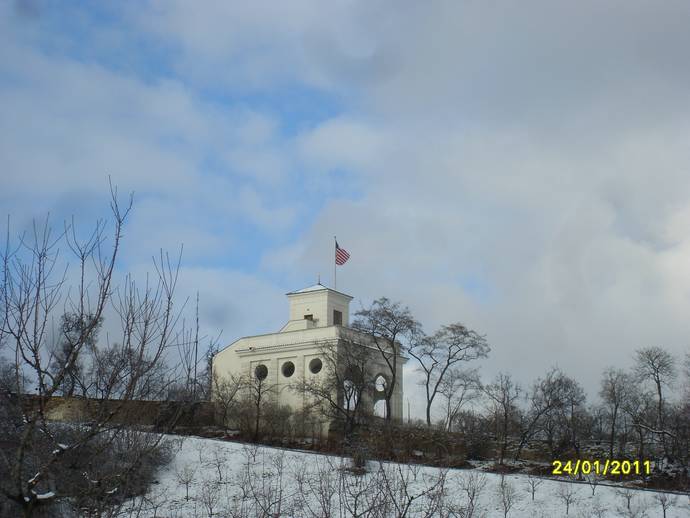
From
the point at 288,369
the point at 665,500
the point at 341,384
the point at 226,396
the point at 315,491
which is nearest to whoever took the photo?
the point at 665,500

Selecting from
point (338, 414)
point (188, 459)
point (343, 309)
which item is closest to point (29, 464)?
point (188, 459)

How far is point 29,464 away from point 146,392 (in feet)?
44.6

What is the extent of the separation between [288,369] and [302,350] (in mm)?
2138

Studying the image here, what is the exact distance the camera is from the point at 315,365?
2178 inches

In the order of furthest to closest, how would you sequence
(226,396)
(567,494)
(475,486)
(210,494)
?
(226,396)
(567,494)
(475,486)
(210,494)

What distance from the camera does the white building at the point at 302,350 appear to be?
179 feet

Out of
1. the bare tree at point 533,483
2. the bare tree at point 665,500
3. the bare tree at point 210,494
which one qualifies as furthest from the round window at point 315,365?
the bare tree at point 665,500

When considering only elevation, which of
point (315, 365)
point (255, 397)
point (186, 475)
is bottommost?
point (186, 475)

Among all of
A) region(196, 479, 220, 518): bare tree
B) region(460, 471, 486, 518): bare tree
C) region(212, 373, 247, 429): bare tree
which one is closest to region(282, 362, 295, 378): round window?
region(212, 373, 247, 429): bare tree

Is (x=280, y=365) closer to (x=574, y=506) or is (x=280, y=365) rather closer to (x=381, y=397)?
(x=381, y=397)

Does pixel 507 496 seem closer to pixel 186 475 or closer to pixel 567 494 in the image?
pixel 567 494

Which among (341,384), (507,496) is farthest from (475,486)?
(341,384)

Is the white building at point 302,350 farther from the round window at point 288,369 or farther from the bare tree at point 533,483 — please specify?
the bare tree at point 533,483

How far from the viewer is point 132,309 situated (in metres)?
10.0
